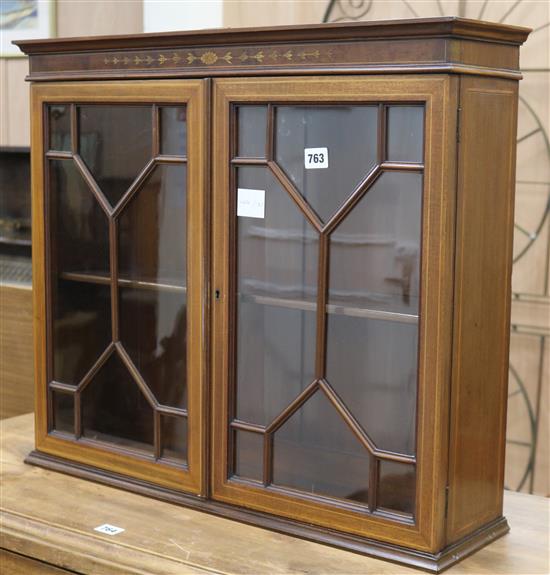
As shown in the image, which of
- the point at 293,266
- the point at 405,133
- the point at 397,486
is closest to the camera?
the point at 405,133

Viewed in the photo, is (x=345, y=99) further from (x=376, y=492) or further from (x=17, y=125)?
(x=17, y=125)

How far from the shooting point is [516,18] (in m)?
2.58

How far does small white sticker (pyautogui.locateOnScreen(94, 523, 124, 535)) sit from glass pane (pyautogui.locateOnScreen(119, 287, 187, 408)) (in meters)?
0.30

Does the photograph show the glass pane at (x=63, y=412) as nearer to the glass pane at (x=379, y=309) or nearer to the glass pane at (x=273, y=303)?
the glass pane at (x=273, y=303)

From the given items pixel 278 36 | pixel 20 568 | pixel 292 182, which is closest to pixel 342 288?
pixel 292 182

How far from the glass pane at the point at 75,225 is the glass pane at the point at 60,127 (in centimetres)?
4

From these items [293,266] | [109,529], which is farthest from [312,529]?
[293,266]

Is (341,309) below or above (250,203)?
below

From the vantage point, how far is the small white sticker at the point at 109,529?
2.01 metres

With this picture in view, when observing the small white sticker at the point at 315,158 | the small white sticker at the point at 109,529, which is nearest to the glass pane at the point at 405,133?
the small white sticker at the point at 315,158

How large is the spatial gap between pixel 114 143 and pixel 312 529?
961mm

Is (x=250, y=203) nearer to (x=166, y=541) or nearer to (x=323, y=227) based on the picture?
(x=323, y=227)

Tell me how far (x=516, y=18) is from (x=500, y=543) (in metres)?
1.41

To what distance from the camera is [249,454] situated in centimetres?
206
